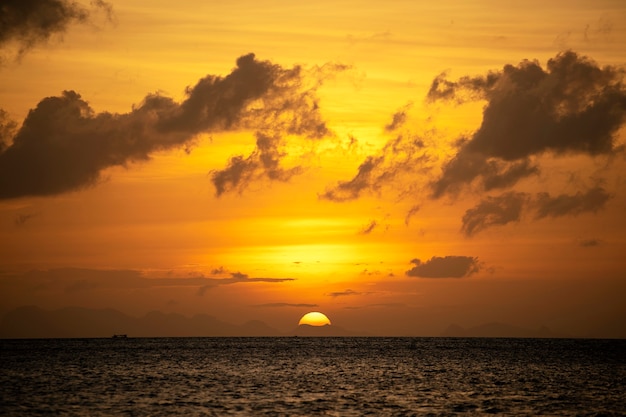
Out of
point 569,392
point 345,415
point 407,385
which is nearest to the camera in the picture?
point 345,415

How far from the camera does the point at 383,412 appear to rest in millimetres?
82250

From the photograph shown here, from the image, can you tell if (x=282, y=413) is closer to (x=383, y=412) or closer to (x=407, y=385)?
(x=383, y=412)

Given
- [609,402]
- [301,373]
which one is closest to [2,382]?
[301,373]

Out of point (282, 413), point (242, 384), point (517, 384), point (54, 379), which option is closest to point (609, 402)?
point (517, 384)

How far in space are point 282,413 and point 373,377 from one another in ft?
188

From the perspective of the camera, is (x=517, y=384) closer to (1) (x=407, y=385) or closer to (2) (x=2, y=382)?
(1) (x=407, y=385)

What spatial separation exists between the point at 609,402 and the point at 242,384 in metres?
51.3

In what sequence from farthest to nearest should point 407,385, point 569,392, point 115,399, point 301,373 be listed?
point 301,373 → point 407,385 → point 569,392 → point 115,399

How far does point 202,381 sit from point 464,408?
5093 cm

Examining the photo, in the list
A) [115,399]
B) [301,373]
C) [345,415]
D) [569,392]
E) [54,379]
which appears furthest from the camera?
[301,373]

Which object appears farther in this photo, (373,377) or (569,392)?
(373,377)

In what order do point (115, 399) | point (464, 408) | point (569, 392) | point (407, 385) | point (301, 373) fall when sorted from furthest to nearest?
point (301, 373) < point (407, 385) < point (569, 392) < point (115, 399) < point (464, 408)

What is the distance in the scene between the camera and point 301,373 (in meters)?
147

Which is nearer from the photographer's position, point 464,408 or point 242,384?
point 464,408
